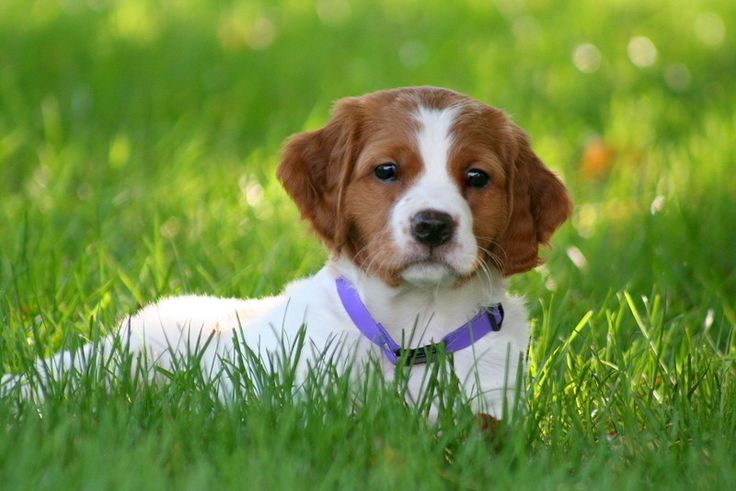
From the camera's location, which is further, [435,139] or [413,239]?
[435,139]

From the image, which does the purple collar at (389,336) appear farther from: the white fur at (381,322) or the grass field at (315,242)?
the grass field at (315,242)

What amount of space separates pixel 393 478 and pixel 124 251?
3.18 metres

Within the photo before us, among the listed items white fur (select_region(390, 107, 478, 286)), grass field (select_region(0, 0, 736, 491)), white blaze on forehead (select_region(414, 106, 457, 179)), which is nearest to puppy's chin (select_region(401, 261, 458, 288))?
white fur (select_region(390, 107, 478, 286))

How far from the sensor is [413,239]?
436 centimetres

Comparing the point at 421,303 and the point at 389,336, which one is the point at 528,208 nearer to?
the point at 421,303

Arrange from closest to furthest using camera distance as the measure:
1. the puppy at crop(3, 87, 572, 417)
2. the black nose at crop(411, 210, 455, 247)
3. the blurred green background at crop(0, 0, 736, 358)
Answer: the black nose at crop(411, 210, 455, 247) → the puppy at crop(3, 87, 572, 417) → the blurred green background at crop(0, 0, 736, 358)

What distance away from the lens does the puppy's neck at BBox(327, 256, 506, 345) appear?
15.5 feet

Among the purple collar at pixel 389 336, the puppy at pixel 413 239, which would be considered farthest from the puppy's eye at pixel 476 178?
the purple collar at pixel 389 336

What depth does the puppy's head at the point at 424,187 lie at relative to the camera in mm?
4395

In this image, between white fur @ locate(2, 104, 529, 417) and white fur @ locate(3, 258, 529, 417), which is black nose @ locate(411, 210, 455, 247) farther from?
white fur @ locate(3, 258, 529, 417)

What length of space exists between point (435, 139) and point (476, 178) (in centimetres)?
20

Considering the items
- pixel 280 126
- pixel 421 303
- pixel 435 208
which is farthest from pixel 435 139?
pixel 280 126

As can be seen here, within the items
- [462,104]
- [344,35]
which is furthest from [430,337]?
[344,35]

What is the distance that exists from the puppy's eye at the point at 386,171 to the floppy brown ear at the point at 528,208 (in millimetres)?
438
